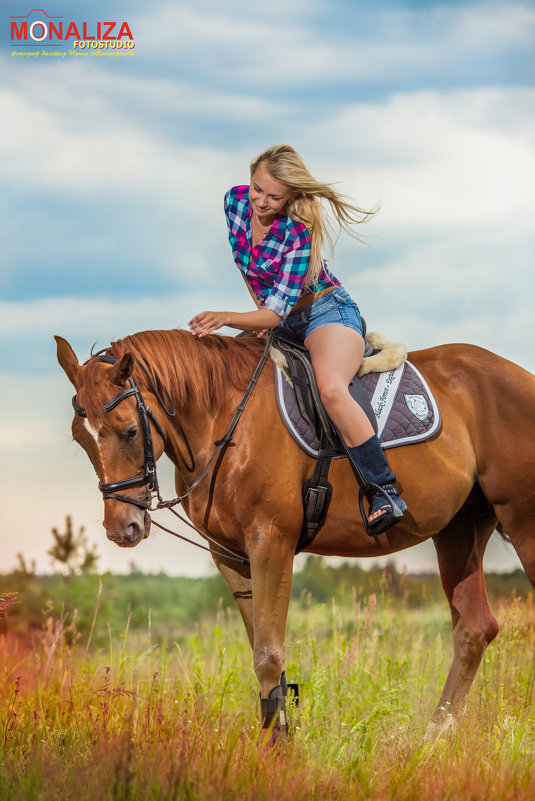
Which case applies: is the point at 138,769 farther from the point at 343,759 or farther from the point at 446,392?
the point at 446,392

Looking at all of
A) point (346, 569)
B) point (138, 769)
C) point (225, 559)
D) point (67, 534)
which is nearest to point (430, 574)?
point (346, 569)

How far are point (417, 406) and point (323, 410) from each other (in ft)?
2.49

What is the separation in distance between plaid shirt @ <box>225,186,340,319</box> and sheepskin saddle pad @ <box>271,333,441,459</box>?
0.37 meters

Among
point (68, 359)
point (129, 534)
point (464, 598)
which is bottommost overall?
point (464, 598)

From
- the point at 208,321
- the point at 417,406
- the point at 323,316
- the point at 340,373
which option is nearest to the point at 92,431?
the point at 208,321

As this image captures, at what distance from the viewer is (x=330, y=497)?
4852mm

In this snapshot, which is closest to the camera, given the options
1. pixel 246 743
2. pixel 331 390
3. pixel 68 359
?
pixel 246 743

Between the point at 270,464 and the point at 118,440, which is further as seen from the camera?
the point at 270,464

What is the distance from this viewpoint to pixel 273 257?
16.4ft

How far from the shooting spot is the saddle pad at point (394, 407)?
487 cm

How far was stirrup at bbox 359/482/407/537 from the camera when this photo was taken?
4730mm

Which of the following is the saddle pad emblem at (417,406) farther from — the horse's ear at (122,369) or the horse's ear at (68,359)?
the horse's ear at (68,359)

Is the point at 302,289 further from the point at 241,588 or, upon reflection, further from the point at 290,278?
the point at 241,588

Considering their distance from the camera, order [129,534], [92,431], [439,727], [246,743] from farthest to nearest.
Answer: [439,727], [129,534], [92,431], [246,743]
